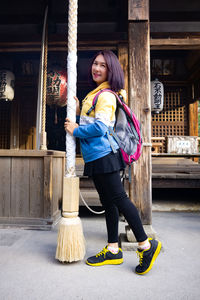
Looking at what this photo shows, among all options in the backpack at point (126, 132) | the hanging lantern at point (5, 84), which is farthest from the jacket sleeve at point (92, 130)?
the hanging lantern at point (5, 84)

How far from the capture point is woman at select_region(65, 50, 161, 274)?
2061 mm

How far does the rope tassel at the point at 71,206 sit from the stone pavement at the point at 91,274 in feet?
0.45

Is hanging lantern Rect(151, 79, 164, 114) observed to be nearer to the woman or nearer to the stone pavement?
the stone pavement

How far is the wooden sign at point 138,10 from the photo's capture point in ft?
9.59

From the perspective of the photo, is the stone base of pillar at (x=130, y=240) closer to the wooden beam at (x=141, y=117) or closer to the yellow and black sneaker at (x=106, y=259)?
the wooden beam at (x=141, y=117)

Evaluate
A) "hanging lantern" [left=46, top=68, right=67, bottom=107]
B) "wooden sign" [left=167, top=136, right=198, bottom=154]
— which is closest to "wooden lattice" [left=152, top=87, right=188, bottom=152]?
"wooden sign" [left=167, top=136, right=198, bottom=154]

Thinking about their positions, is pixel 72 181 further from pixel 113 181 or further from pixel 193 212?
pixel 193 212

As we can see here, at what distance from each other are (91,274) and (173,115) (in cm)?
691

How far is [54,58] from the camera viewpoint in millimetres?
5805

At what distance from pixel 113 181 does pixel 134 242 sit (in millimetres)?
920

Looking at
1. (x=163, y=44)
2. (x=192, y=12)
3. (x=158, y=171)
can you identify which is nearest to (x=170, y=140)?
(x=158, y=171)

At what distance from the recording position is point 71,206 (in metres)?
2.24

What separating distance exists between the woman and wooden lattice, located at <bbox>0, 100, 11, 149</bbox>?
6.03 metres

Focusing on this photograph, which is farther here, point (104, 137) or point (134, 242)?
point (134, 242)
